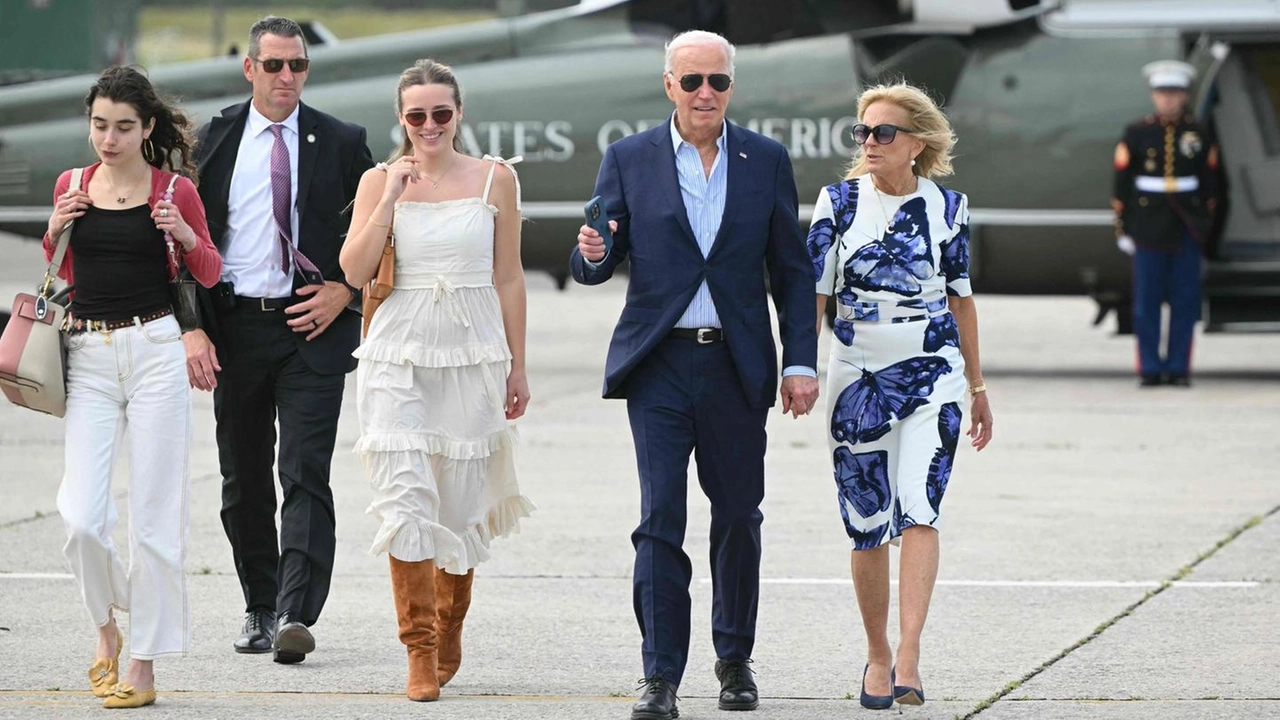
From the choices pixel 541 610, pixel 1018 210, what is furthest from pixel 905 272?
pixel 1018 210

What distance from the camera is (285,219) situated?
6.16m

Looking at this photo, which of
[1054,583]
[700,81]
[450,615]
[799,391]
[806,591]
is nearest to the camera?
[700,81]

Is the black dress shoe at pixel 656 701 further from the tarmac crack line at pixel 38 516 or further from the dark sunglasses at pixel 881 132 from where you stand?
the tarmac crack line at pixel 38 516

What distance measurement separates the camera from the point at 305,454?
6109mm

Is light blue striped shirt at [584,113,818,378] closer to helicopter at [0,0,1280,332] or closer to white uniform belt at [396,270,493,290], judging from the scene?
white uniform belt at [396,270,493,290]

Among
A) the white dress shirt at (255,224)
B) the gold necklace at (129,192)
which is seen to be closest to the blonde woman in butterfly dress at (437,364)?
the gold necklace at (129,192)

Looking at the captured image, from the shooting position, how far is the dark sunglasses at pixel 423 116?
5465 mm

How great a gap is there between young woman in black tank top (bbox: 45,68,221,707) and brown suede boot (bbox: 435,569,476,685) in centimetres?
69

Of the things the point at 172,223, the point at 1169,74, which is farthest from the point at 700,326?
the point at 1169,74

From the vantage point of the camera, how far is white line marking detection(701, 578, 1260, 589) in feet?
23.6

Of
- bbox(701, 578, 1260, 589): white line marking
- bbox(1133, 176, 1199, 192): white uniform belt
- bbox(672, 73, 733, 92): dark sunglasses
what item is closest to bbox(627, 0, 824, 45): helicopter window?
bbox(1133, 176, 1199, 192): white uniform belt

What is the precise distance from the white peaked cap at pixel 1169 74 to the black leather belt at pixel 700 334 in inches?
354

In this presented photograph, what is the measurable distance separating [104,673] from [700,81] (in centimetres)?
218

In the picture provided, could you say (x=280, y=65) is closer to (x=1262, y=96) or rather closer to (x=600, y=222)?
(x=600, y=222)
